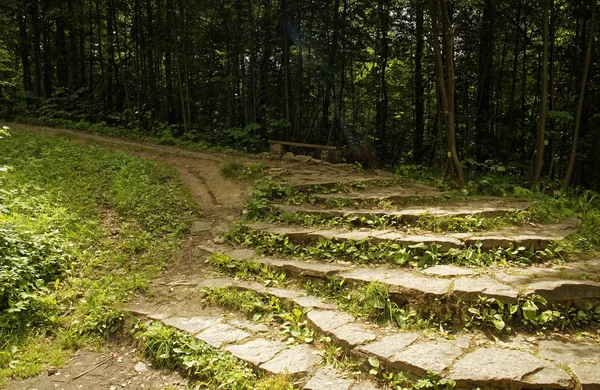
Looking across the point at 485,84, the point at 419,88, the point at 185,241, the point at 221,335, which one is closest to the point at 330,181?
the point at 185,241

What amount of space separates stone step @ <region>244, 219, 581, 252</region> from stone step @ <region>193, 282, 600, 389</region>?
1300mm

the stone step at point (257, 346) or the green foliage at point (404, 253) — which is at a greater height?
the green foliage at point (404, 253)

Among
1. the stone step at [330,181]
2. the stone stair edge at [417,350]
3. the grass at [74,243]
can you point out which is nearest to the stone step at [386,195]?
the stone step at [330,181]

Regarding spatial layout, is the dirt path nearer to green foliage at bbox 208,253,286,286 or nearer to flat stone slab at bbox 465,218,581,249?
green foliage at bbox 208,253,286,286

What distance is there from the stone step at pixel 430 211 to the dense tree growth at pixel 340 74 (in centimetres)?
334

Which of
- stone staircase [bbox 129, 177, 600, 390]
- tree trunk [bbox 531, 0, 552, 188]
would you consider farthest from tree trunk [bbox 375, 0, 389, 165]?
stone staircase [bbox 129, 177, 600, 390]

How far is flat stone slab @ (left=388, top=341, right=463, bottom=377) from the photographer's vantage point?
8.40 feet

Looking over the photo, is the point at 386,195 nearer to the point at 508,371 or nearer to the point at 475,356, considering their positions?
the point at 475,356

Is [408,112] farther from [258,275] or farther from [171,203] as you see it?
[258,275]

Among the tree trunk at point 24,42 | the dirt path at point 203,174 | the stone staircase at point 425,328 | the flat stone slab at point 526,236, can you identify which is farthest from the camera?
the tree trunk at point 24,42

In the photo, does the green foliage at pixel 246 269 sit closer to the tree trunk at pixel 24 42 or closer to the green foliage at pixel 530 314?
the green foliage at pixel 530 314

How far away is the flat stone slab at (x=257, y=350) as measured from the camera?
3017 mm

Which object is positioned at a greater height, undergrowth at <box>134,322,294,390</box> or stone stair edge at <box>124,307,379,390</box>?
stone stair edge at <box>124,307,379,390</box>

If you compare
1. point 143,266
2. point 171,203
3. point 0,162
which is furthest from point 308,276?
point 0,162
